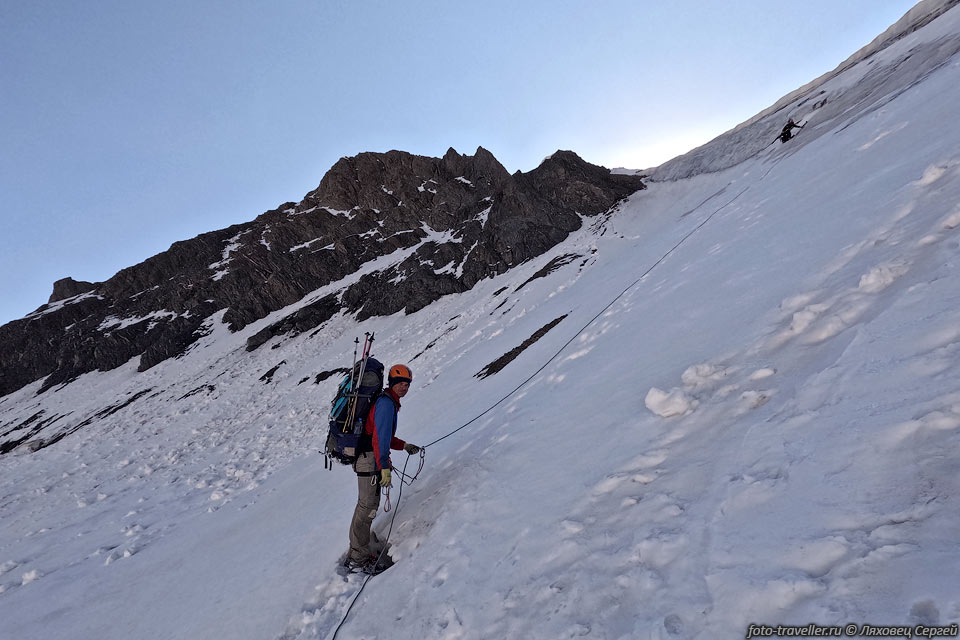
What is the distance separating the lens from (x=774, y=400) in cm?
390

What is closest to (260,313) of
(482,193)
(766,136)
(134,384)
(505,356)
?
(134,384)

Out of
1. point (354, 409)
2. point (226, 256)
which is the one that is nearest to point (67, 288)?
point (226, 256)

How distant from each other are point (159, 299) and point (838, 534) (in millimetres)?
82645

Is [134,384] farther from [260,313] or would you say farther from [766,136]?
[766,136]

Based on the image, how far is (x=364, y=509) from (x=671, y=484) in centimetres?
361

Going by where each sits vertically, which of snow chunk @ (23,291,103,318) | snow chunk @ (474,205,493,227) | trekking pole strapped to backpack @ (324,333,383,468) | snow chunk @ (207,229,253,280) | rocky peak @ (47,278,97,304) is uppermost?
rocky peak @ (47,278,97,304)

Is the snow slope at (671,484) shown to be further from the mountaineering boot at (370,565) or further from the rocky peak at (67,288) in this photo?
the rocky peak at (67,288)

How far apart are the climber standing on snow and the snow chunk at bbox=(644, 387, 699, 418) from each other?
114 inches

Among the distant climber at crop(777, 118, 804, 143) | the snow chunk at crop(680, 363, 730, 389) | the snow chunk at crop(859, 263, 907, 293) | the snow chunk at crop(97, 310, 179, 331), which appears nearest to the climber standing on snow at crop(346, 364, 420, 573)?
the snow chunk at crop(680, 363, 730, 389)

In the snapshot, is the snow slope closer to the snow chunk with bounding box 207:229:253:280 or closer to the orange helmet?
the orange helmet

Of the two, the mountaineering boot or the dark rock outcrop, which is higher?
the dark rock outcrop

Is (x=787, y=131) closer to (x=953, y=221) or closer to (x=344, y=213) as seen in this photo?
(x=953, y=221)

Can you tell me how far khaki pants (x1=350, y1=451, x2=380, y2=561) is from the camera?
5.29 metres

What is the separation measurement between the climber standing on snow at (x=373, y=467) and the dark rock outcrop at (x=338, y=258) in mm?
33869
